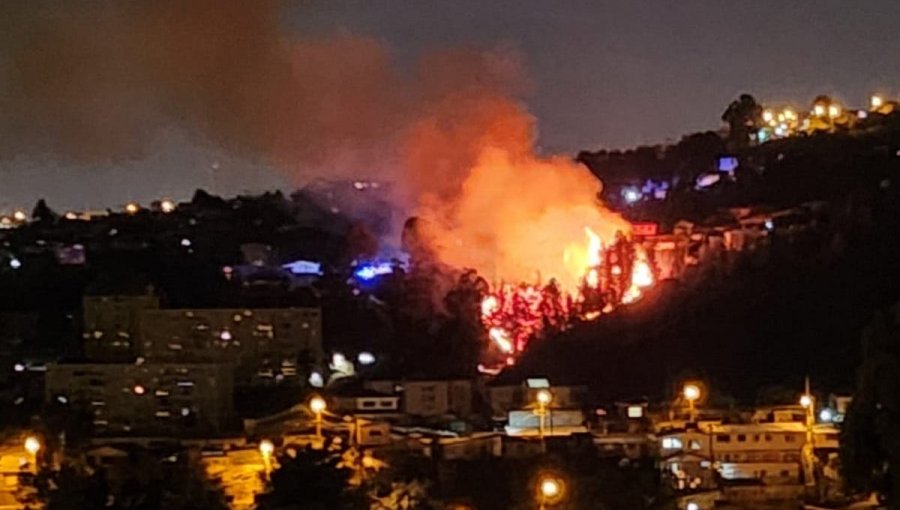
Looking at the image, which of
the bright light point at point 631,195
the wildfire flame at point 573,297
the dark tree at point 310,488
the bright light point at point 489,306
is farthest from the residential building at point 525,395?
the bright light point at point 631,195

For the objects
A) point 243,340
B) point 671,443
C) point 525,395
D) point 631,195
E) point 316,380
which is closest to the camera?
point 671,443

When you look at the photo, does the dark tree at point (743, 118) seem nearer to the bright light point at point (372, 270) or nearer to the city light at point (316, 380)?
the bright light point at point (372, 270)

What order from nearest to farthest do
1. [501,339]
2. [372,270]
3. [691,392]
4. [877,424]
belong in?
[877,424], [691,392], [501,339], [372,270]

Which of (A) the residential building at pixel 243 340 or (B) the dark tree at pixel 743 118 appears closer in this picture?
(A) the residential building at pixel 243 340

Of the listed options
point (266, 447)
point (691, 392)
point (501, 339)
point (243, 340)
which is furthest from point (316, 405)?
point (501, 339)

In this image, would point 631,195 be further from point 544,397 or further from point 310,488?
point 310,488

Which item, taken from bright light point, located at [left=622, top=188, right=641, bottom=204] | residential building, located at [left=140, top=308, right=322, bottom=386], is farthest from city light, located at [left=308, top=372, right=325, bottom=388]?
bright light point, located at [left=622, top=188, right=641, bottom=204]

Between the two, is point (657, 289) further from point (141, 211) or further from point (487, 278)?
point (141, 211)

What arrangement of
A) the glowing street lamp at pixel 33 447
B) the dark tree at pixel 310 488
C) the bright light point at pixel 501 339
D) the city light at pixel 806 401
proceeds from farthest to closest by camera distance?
the bright light point at pixel 501 339 < the city light at pixel 806 401 < the glowing street lamp at pixel 33 447 < the dark tree at pixel 310 488
